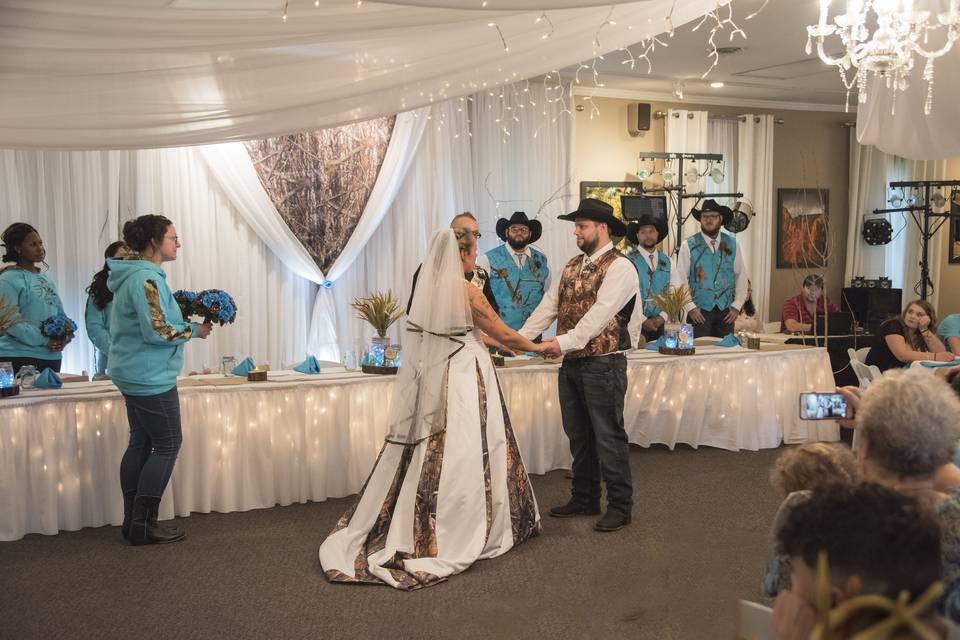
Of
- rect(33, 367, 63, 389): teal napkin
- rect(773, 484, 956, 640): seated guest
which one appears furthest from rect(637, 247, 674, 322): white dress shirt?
rect(773, 484, 956, 640): seated guest

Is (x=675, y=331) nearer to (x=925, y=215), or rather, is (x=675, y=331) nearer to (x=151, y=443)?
(x=151, y=443)

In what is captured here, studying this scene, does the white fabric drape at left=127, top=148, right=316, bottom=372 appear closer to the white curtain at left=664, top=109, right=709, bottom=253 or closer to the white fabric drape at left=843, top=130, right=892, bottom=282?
the white curtain at left=664, top=109, right=709, bottom=253

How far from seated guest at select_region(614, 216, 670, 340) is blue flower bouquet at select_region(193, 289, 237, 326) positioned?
3853 mm

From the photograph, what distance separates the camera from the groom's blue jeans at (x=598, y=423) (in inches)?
172

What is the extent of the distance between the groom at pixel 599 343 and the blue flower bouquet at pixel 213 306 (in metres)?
1.53

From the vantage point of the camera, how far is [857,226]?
1088 centimetres

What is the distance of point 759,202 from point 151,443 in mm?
8037

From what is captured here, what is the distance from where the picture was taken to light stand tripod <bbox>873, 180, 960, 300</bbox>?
9.84m

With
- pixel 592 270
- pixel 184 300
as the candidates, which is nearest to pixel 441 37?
pixel 592 270

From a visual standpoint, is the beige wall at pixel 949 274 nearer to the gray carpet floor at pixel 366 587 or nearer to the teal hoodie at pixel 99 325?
the gray carpet floor at pixel 366 587

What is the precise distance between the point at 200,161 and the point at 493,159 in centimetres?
285

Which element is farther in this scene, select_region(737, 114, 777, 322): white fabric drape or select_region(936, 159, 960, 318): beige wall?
select_region(936, 159, 960, 318): beige wall

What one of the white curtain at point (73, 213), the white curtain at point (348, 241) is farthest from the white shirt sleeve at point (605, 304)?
the white curtain at point (73, 213)

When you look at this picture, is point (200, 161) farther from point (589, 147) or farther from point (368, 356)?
point (589, 147)
